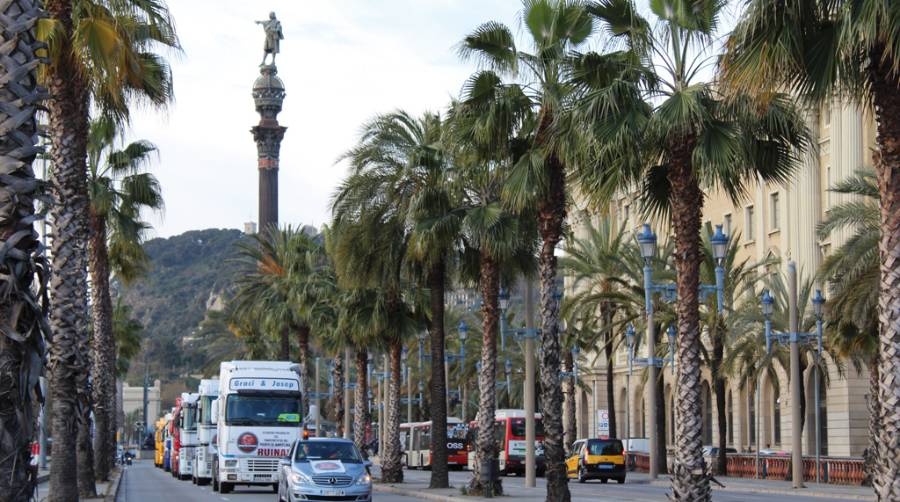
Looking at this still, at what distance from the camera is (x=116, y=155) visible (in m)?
38.0

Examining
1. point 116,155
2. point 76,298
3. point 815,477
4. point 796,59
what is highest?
point 116,155

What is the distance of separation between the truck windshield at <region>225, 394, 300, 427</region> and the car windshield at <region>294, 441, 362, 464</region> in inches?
332

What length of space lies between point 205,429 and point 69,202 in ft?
70.4

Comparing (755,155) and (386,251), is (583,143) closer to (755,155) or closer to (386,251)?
(755,155)

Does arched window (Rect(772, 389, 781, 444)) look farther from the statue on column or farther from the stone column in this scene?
the statue on column

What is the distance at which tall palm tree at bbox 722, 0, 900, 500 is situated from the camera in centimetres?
1396

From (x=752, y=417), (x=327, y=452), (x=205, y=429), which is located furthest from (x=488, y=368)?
(x=752, y=417)

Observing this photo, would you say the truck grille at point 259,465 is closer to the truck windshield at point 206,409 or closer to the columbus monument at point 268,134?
the truck windshield at point 206,409

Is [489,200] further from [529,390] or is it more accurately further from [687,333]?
[687,333]

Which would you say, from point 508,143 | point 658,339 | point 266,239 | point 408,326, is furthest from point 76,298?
point 266,239

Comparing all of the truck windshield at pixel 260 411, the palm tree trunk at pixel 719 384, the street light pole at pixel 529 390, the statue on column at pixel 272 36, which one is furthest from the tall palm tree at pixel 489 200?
the statue on column at pixel 272 36

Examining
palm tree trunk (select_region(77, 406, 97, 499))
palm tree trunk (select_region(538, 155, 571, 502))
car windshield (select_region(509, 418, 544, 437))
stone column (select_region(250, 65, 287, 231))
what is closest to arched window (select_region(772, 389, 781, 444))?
car windshield (select_region(509, 418, 544, 437))

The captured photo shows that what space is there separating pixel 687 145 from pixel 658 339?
3719 centimetres

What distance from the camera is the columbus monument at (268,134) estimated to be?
9275cm
